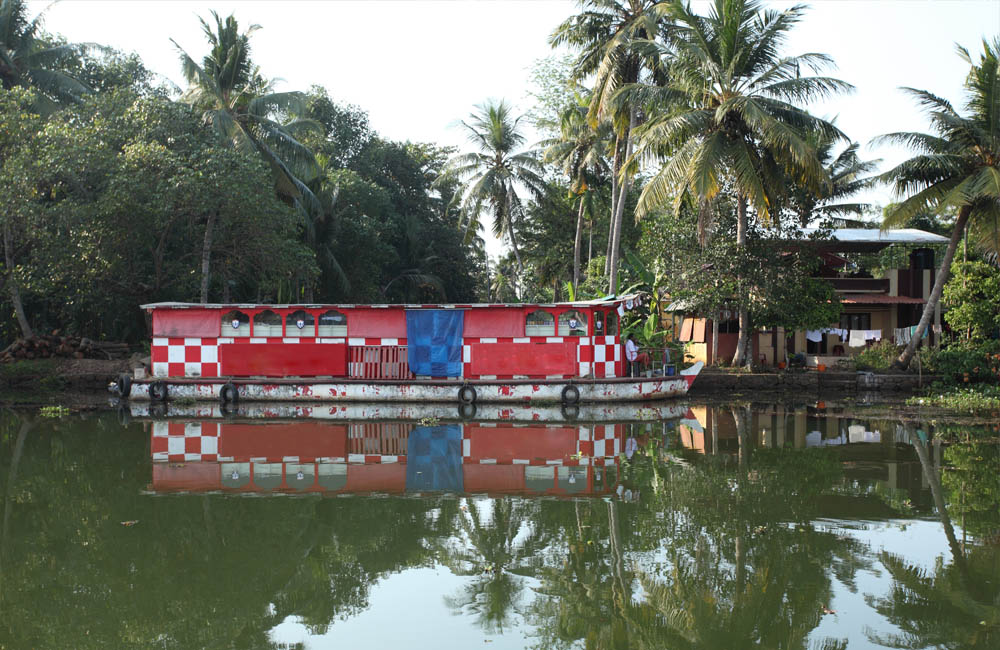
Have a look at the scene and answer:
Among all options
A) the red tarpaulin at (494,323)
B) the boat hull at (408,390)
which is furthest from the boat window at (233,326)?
the red tarpaulin at (494,323)

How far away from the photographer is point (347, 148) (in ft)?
126

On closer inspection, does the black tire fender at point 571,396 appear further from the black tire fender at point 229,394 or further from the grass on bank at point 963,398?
the grass on bank at point 963,398

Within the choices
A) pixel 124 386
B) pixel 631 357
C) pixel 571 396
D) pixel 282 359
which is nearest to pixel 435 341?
pixel 571 396

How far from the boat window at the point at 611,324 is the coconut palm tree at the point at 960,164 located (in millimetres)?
7862

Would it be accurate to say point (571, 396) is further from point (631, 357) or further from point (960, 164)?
point (960, 164)

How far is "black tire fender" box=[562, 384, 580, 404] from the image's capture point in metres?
16.7

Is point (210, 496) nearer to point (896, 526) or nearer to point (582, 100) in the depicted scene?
point (896, 526)

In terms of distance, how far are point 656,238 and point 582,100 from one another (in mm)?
7225

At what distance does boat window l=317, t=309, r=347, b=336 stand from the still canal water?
618 cm

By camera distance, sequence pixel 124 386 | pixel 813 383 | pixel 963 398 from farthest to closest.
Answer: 1. pixel 813 383
2. pixel 124 386
3. pixel 963 398

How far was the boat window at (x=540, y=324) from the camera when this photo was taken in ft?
57.5

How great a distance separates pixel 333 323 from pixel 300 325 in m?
0.71

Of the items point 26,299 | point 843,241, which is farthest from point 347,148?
point 843,241

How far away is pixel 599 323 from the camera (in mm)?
17328
